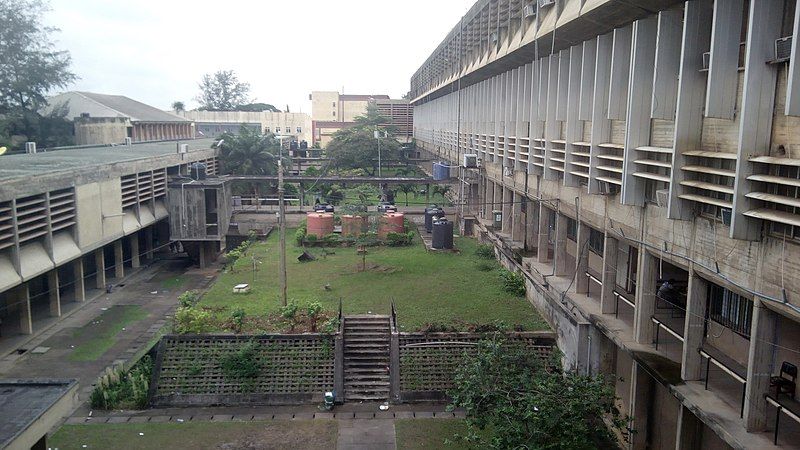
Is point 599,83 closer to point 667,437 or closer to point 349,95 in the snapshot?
point 667,437

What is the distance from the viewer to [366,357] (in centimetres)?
1788

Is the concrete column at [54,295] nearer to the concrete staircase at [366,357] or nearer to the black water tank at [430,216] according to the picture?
the concrete staircase at [366,357]

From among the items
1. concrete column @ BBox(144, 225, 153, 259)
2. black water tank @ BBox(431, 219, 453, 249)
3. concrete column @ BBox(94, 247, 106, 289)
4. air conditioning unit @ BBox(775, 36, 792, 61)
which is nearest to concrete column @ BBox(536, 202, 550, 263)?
black water tank @ BBox(431, 219, 453, 249)

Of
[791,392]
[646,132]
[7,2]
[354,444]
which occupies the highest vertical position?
[7,2]

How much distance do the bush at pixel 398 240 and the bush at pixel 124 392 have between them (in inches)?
589

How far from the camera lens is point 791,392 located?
10.7 meters

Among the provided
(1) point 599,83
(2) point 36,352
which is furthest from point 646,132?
(2) point 36,352

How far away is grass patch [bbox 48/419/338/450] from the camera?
14.8m

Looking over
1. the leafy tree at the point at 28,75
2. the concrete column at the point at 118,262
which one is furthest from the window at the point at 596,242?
the leafy tree at the point at 28,75

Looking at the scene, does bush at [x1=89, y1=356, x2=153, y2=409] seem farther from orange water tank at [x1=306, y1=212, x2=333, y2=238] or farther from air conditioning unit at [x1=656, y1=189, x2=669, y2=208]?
orange water tank at [x1=306, y1=212, x2=333, y2=238]

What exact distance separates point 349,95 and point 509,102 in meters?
72.0

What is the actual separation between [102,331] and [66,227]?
13.3 ft

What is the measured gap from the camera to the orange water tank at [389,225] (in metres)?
31.8

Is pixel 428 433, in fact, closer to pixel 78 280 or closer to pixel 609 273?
pixel 609 273
